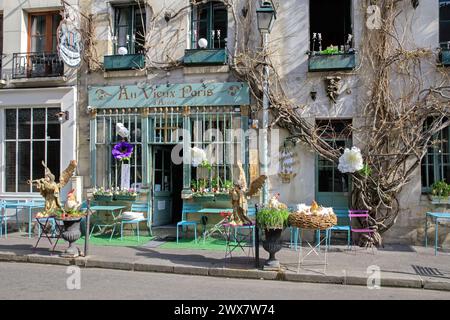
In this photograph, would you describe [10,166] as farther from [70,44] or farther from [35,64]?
[70,44]

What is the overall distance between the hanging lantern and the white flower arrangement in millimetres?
1631

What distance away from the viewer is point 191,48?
11.8m

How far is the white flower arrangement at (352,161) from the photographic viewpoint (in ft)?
30.7

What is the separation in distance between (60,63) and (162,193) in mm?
4394

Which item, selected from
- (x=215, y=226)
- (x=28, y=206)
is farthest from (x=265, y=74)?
(x=28, y=206)

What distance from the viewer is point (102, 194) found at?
11758 millimetres

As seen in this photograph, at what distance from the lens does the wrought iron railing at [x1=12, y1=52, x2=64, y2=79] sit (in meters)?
12.5

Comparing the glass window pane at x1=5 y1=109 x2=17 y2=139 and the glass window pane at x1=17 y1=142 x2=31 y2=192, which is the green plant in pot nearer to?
the glass window pane at x1=17 y1=142 x2=31 y2=192

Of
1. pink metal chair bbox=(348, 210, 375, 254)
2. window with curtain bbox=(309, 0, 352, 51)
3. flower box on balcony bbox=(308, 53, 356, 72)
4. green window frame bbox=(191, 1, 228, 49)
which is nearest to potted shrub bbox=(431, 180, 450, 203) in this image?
pink metal chair bbox=(348, 210, 375, 254)

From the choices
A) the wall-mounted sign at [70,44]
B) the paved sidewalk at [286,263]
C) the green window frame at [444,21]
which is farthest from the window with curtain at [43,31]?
the green window frame at [444,21]

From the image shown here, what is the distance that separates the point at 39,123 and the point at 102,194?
9.16ft

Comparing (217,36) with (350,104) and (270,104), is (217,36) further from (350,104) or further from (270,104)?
(350,104)
